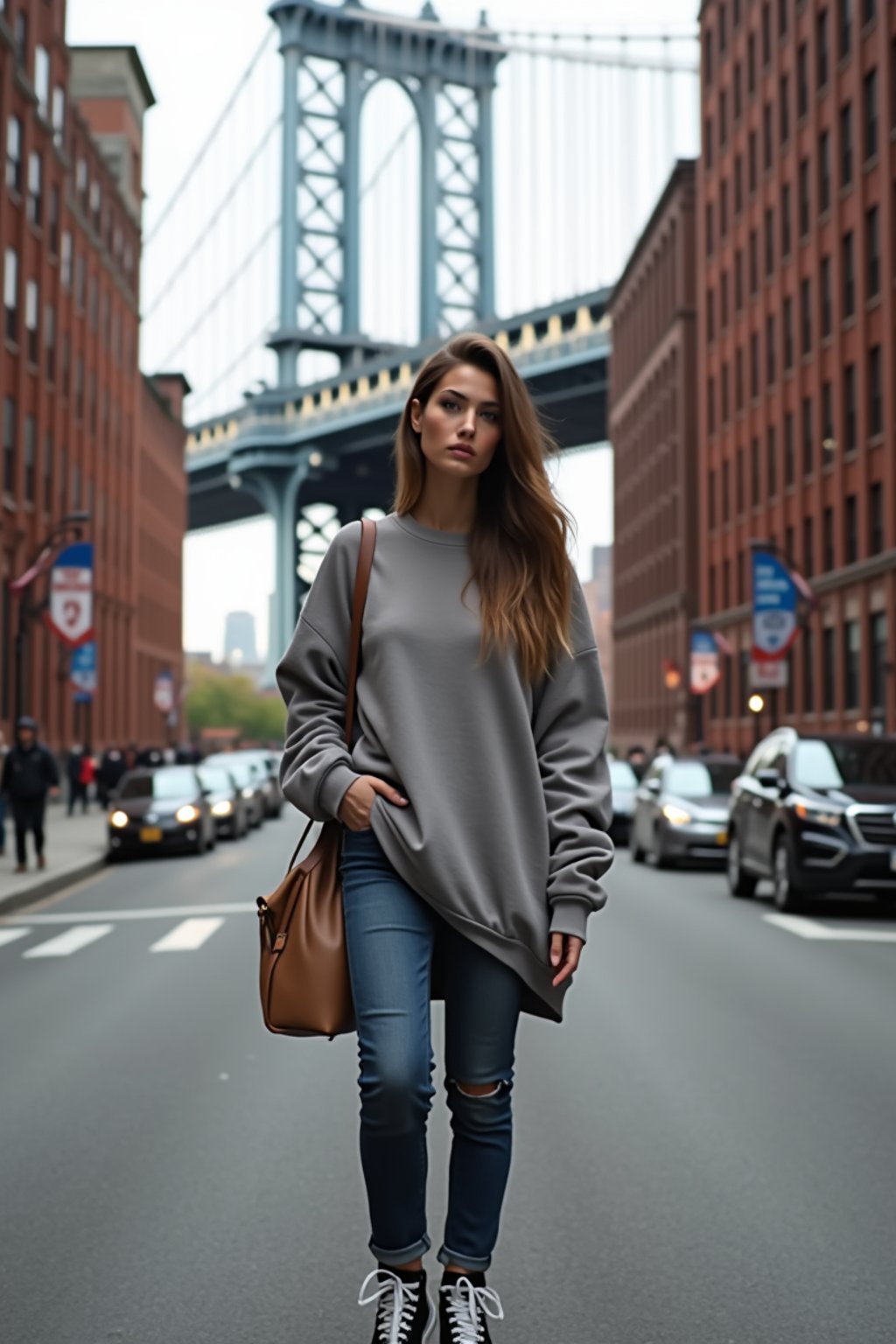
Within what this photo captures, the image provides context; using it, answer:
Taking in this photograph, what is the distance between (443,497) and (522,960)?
0.92m

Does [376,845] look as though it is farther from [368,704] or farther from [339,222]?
[339,222]

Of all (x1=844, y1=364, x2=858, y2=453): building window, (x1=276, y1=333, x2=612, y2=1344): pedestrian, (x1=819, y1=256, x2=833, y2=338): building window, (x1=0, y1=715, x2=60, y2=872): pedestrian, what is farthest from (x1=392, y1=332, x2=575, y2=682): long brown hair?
(x1=819, y1=256, x2=833, y2=338): building window

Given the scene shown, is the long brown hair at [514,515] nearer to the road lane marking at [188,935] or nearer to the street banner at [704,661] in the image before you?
the road lane marking at [188,935]

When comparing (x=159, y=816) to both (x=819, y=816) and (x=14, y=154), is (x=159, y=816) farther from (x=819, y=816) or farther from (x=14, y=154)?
(x=14, y=154)

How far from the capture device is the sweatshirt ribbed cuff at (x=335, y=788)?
3561 millimetres

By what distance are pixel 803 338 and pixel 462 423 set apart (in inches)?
1943

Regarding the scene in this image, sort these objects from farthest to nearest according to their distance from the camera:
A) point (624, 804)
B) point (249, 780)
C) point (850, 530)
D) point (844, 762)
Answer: point (850, 530), point (249, 780), point (624, 804), point (844, 762)

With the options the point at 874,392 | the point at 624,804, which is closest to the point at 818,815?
the point at 624,804

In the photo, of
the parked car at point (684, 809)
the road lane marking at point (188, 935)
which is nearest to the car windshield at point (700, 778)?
the parked car at point (684, 809)

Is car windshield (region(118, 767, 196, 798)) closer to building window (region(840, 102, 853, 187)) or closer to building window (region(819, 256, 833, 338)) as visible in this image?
building window (region(819, 256, 833, 338))

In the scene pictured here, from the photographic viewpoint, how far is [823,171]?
50.1 meters

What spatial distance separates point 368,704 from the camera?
366 centimetres

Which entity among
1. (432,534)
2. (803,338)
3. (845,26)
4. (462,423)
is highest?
(845,26)

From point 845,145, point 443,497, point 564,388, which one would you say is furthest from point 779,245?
point 443,497
